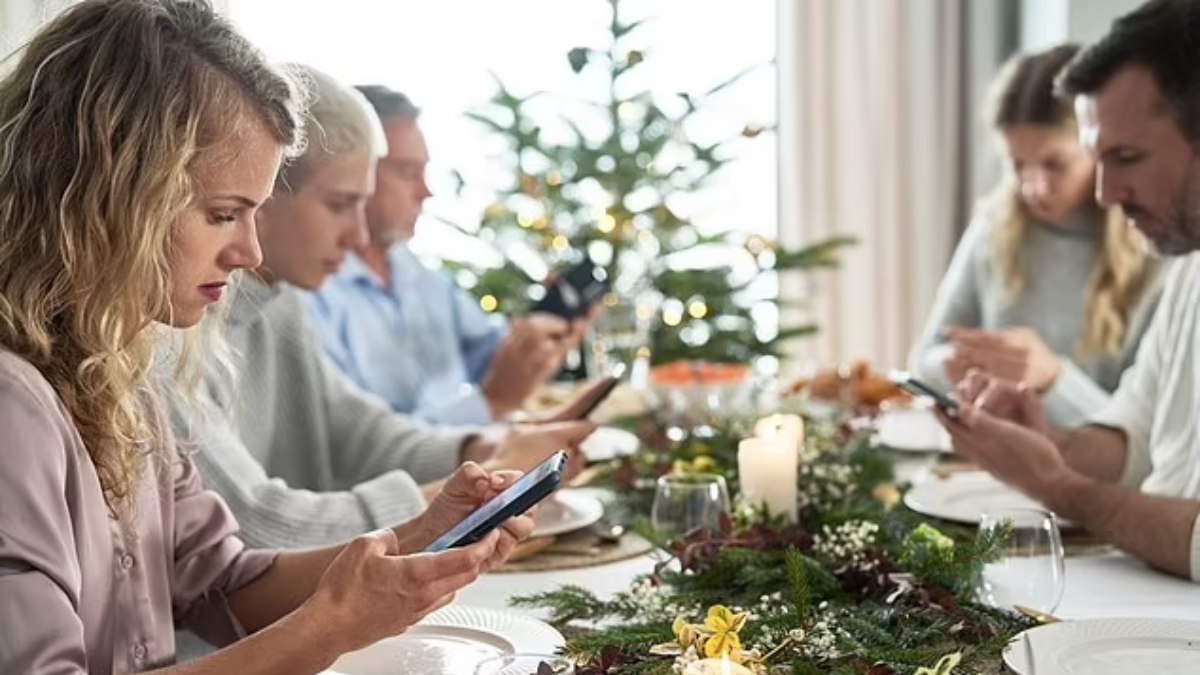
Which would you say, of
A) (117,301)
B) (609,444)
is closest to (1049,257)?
(609,444)

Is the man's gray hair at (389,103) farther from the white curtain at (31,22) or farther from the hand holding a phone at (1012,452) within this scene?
the hand holding a phone at (1012,452)

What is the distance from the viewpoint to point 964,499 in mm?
2111

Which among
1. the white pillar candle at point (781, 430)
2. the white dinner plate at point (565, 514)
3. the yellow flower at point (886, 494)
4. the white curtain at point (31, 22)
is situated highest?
the white curtain at point (31, 22)

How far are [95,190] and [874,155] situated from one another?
12.2ft

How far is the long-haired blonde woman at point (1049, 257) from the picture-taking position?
3.21m

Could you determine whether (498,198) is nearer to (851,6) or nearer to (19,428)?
(851,6)

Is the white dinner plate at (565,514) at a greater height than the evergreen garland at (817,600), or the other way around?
the evergreen garland at (817,600)

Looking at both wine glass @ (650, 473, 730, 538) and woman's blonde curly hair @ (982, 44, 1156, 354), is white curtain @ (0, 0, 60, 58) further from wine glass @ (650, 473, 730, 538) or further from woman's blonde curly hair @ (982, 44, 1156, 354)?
woman's blonde curly hair @ (982, 44, 1156, 354)

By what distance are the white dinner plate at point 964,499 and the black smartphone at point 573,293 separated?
1.12 m

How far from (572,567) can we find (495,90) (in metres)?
2.62

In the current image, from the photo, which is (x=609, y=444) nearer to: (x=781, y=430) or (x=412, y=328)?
(x=781, y=430)

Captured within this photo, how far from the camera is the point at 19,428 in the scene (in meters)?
1.24

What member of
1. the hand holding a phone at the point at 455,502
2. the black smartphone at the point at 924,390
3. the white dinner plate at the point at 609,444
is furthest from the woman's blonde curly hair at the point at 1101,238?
the hand holding a phone at the point at 455,502

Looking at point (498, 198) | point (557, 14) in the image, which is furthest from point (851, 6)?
point (498, 198)
